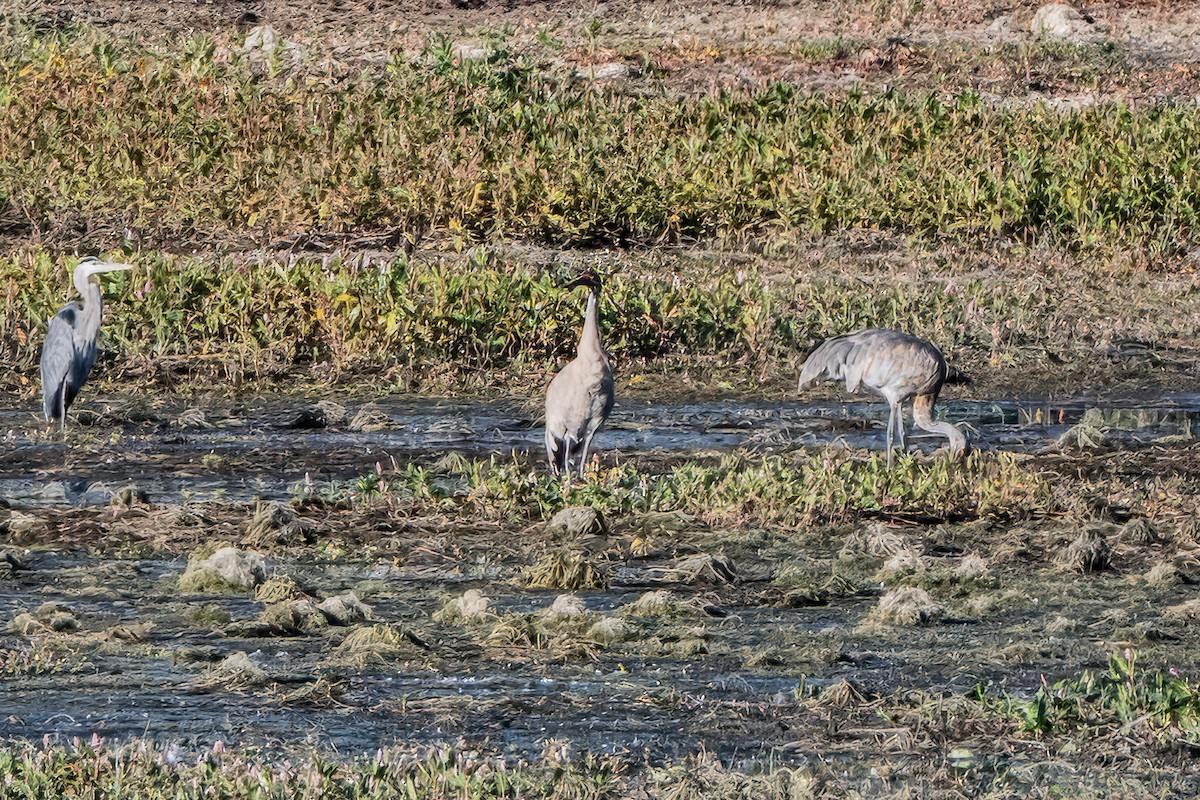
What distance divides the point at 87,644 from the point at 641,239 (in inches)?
340

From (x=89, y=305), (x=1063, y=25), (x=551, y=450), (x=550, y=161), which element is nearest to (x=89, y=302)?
(x=89, y=305)

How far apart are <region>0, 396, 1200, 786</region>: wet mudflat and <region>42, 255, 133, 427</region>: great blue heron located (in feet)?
0.67

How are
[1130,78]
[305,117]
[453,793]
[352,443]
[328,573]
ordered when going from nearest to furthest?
[453,793]
[328,573]
[352,443]
[305,117]
[1130,78]

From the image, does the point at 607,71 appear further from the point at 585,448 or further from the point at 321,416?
the point at 585,448

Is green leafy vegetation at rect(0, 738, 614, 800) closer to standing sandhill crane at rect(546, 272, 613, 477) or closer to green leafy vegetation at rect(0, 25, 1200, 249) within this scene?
standing sandhill crane at rect(546, 272, 613, 477)

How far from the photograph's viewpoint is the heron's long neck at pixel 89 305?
1125 centimetres

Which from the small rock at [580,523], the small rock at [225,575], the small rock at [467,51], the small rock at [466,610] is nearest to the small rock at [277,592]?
the small rock at [225,575]

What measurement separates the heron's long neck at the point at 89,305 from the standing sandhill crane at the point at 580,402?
2749mm

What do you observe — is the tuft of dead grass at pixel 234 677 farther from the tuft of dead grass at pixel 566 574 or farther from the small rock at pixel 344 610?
the tuft of dead grass at pixel 566 574

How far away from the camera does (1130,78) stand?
2041cm

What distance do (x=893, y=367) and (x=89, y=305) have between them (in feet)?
14.0

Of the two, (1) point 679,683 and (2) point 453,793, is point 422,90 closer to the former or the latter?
(1) point 679,683

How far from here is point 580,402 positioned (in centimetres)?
980

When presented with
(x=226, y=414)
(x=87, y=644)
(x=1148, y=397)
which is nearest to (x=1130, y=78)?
(x=1148, y=397)
